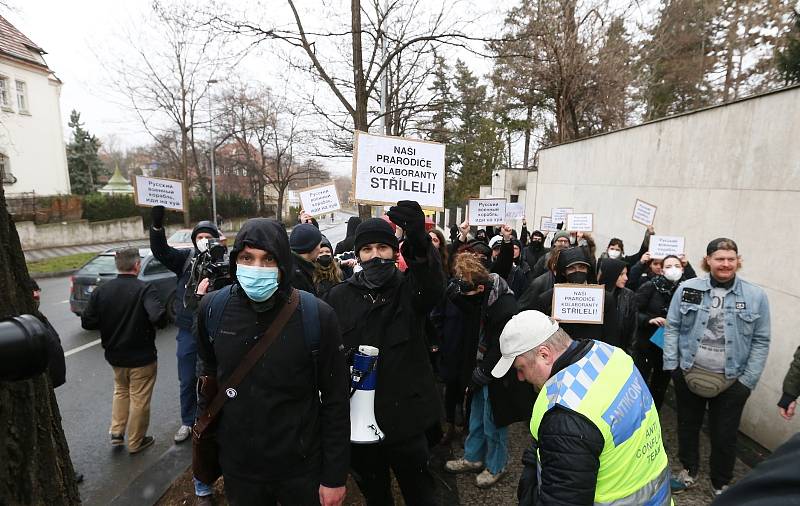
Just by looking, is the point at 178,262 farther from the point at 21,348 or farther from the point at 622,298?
the point at 622,298

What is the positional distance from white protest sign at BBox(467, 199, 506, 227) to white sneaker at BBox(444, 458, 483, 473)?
130 inches

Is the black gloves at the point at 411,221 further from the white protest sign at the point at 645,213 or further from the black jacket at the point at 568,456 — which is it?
the white protest sign at the point at 645,213

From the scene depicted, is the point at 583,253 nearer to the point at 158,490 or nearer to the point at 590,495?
the point at 590,495

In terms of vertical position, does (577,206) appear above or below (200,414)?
above

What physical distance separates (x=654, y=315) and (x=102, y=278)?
877 centimetres

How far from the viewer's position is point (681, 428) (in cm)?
356

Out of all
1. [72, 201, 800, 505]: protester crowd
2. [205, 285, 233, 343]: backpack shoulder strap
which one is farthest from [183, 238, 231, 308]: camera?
[205, 285, 233, 343]: backpack shoulder strap

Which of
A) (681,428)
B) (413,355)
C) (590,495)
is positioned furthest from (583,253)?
(590,495)

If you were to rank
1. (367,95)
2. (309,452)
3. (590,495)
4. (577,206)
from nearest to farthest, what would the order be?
(590,495) → (309,452) → (367,95) → (577,206)

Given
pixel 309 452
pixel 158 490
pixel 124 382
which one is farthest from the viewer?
pixel 124 382

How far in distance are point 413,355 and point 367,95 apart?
614cm

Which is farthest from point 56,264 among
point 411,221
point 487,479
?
point 411,221

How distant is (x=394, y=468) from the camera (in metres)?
2.65

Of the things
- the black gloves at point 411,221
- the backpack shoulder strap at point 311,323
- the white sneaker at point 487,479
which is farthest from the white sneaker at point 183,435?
the black gloves at point 411,221
